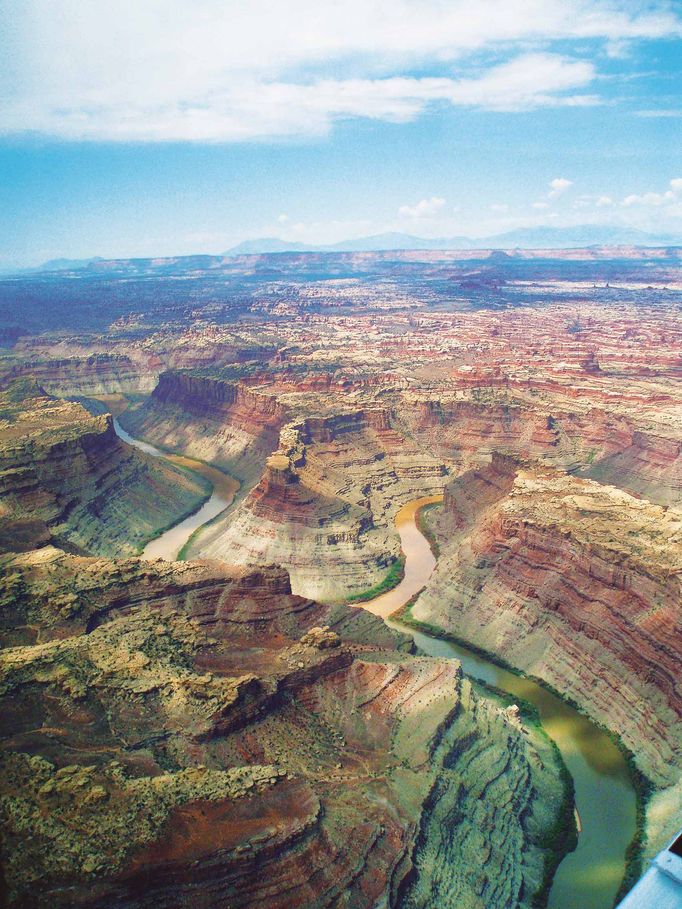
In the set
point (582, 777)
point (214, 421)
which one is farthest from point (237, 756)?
point (214, 421)

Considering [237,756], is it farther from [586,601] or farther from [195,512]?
[195,512]

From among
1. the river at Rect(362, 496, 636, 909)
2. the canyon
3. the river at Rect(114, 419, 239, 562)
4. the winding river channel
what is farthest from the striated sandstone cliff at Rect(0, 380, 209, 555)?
the river at Rect(362, 496, 636, 909)

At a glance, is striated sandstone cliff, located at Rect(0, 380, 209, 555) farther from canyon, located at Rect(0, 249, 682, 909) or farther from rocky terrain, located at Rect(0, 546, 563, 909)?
rocky terrain, located at Rect(0, 546, 563, 909)

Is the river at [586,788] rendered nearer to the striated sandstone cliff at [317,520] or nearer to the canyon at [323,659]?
the canyon at [323,659]

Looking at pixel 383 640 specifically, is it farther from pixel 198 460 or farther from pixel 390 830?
pixel 198 460

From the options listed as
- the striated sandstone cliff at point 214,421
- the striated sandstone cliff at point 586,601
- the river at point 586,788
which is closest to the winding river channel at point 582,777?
the river at point 586,788

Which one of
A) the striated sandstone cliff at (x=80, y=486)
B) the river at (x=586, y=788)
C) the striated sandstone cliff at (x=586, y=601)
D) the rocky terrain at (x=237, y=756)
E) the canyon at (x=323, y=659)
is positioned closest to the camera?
the rocky terrain at (x=237, y=756)
